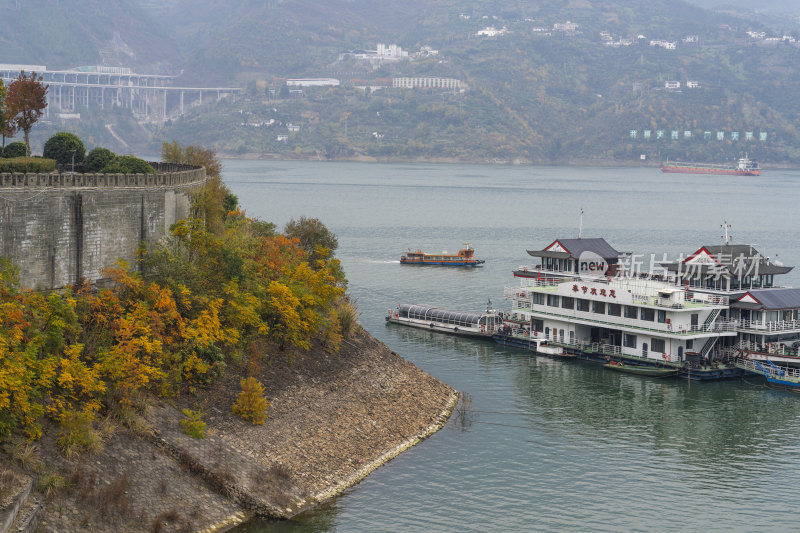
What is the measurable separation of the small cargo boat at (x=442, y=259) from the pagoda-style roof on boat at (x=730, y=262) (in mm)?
42185

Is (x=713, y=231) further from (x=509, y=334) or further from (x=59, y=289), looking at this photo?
(x=59, y=289)

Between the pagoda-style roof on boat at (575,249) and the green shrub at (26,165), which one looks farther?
the pagoda-style roof on boat at (575,249)

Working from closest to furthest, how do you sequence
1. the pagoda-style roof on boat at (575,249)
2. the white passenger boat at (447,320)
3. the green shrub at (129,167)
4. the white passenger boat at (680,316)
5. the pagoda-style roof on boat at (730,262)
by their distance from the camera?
the green shrub at (129,167)
the white passenger boat at (680,316)
the pagoda-style roof on boat at (730,262)
the white passenger boat at (447,320)
the pagoda-style roof on boat at (575,249)

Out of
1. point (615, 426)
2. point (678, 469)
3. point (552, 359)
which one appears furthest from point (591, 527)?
point (552, 359)

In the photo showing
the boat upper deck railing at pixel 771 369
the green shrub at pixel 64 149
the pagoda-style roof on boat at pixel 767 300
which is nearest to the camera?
the green shrub at pixel 64 149

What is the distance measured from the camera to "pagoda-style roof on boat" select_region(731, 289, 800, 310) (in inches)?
2197

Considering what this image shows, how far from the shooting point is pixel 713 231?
140625 millimetres

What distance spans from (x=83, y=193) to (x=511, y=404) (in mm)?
22516

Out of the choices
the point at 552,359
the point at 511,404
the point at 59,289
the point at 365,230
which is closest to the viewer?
the point at 59,289

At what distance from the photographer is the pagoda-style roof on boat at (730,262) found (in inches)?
2308

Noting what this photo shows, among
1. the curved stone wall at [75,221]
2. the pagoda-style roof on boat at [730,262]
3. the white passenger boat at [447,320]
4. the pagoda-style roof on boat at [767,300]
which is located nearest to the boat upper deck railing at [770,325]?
the pagoda-style roof on boat at [767,300]

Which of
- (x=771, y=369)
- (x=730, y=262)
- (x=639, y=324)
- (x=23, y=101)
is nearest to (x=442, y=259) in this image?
(x=730, y=262)

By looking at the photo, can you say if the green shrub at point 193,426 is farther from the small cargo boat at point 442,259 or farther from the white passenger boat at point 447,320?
the small cargo boat at point 442,259

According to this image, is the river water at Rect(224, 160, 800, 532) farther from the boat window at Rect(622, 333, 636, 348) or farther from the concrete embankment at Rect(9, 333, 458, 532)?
the boat window at Rect(622, 333, 636, 348)
